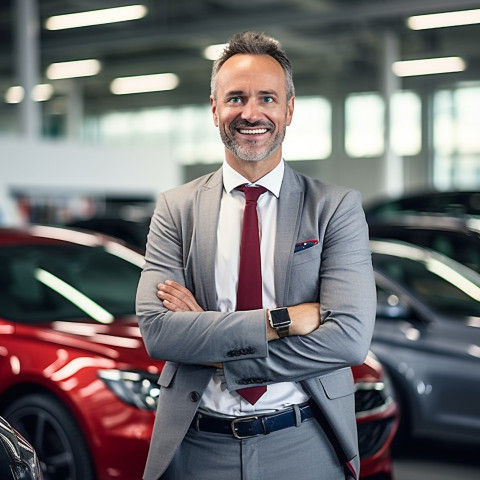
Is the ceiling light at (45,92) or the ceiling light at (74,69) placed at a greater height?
the ceiling light at (74,69)

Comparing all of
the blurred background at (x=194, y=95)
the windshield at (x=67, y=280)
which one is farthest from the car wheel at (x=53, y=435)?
the blurred background at (x=194, y=95)

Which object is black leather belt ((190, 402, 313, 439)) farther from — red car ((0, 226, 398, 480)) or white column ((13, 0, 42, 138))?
white column ((13, 0, 42, 138))

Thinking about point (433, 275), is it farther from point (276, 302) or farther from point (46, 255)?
point (276, 302)

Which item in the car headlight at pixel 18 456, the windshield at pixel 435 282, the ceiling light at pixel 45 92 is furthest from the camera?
the ceiling light at pixel 45 92

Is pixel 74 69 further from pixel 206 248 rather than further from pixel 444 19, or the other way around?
pixel 206 248

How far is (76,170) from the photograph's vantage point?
42.6 ft

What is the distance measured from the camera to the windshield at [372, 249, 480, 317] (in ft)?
18.3

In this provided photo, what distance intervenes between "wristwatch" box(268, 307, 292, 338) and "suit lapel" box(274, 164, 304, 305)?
5 cm

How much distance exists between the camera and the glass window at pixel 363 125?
2473 centimetres

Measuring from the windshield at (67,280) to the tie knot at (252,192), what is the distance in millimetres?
2218

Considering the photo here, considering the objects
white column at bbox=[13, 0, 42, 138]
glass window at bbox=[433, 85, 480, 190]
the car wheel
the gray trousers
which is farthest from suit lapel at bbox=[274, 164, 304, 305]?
glass window at bbox=[433, 85, 480, 190]

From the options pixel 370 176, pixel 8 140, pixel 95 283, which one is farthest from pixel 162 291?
pixel 370 176

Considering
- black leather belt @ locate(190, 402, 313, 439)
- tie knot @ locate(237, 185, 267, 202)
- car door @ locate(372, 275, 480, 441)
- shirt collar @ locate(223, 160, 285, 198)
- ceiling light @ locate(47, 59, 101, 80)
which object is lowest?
car door @ locate(372, 275, 480, 441)

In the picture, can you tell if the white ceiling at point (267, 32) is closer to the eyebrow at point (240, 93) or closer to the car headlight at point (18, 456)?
the car headlight at point (18, 456)
